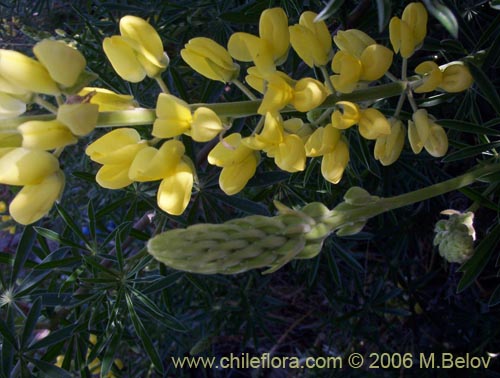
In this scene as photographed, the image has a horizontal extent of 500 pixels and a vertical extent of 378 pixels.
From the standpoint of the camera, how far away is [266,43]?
1.18m

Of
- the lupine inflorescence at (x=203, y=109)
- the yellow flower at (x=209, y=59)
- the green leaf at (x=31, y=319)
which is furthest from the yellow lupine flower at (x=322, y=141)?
the green leaf at (x=31, y=319)

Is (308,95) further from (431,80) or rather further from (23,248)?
(23,248)

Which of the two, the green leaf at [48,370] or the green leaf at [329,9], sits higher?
the green leaf at [329,9]

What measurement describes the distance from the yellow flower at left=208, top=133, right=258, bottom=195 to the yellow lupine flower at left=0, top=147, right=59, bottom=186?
33cm

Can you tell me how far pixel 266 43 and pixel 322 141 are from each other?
23 centimetres

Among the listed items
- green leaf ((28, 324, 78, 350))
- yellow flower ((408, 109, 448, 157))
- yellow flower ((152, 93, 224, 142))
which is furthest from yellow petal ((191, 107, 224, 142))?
green leaf ((28, 324, 78, 350))

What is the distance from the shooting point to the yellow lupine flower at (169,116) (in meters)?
1.07

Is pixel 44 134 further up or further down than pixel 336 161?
further up

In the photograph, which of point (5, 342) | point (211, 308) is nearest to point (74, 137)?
point (5, 342)

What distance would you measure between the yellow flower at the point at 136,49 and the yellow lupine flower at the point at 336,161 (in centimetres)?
40

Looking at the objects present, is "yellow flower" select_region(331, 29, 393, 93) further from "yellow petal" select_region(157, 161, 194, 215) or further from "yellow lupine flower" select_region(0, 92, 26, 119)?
"yellow lupine flower" select_region(0, 92, 26, 119)

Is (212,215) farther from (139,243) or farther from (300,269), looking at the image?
(139,243)

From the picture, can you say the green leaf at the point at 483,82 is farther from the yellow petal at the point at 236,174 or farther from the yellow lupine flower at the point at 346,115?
the yellow petal at the point at 236,174

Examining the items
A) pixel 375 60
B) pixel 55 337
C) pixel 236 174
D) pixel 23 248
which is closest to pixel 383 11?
pixel 375 60
